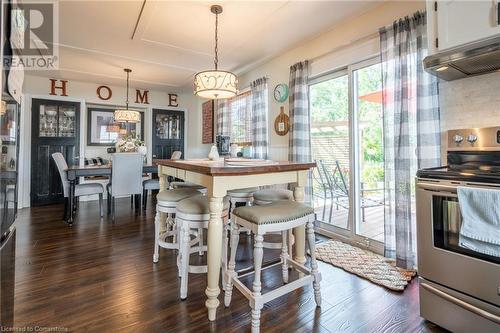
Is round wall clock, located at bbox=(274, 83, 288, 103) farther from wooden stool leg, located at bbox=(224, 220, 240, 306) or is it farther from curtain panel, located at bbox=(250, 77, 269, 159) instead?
wooden stool leg, located at bbox=(224, 220, 240, 306)

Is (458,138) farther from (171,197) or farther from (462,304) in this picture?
(171,197)

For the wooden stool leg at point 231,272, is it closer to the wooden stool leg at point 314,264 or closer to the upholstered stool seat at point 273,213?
the upholstered stool seat at point 273,213

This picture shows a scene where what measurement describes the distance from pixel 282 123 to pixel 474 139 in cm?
222

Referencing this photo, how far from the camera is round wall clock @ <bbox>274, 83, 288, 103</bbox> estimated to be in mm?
3555

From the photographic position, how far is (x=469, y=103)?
6.01 feet

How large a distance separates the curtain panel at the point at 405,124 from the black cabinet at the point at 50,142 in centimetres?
549

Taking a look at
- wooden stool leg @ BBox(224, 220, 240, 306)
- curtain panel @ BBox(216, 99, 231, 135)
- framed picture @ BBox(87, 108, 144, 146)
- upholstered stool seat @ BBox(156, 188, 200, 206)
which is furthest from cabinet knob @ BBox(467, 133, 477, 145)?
framed picture @ BBox(87, 108, 144, 146)

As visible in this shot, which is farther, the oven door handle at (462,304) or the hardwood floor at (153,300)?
the hardwood floor at (153,300)

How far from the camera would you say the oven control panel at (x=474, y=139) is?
1.61 meters

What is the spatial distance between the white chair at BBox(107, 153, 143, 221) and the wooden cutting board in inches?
86.3

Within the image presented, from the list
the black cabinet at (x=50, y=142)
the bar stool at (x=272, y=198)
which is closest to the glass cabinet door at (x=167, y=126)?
the black cabinet at (x=50, y=142)

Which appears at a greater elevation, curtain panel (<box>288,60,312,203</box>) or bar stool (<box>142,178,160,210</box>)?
curtain panel (<box>288,60,312,203</box>)

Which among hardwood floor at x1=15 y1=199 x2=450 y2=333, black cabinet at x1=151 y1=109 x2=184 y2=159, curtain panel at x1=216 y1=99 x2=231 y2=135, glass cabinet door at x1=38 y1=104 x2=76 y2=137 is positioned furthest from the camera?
black cabinet at x1=151 y1=109 x2=184 y2=159

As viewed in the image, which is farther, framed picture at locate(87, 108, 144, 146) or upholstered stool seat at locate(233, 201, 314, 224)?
framed picture at locate(87, 108, 144, 146)
